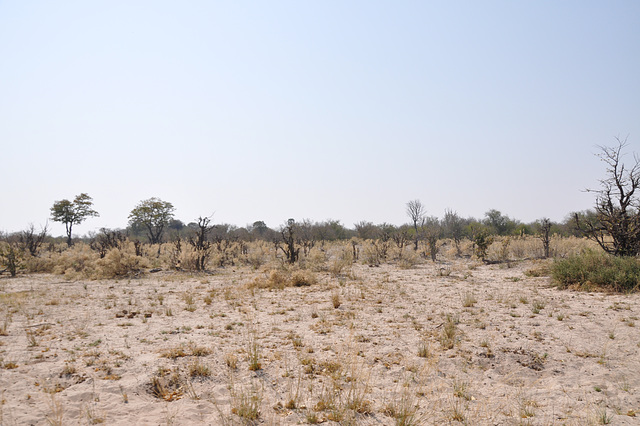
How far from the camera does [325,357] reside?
6.02 metres

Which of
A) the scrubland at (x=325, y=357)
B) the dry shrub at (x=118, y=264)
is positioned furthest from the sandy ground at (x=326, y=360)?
the dry shrub at (x=118, y=264)

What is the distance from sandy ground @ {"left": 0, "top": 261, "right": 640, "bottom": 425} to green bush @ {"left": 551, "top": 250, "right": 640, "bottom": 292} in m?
0.66

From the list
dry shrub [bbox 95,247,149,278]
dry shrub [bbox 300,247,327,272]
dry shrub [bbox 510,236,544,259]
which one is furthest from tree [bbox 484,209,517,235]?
dry shrub [bbox 95,247,149,278]

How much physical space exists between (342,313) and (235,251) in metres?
17.5

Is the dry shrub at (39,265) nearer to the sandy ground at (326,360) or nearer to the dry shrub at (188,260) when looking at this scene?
the dry shrub at (188,260)

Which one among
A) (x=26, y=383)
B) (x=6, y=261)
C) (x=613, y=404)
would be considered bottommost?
(x=613, y=404)

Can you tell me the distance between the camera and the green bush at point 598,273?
948cm

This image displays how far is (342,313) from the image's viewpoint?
8.86 metres

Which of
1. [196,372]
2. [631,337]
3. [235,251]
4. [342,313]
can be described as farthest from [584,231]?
[235,251]

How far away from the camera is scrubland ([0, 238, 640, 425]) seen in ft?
14.3

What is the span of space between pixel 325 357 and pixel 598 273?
8.72 m

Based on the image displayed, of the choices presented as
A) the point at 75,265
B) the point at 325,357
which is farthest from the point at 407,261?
the point at 75,265

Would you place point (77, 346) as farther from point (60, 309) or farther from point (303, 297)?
point (303, 297)

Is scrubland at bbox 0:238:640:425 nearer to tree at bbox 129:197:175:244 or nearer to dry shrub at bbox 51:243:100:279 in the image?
dry shrub at bbox 51:243:100:279
